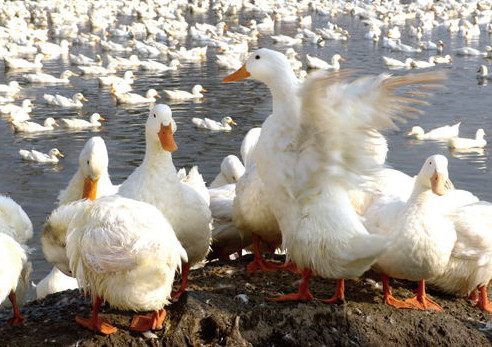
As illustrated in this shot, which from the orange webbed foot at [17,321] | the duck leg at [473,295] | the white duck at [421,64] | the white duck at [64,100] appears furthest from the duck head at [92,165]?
the white duck at [421,64]

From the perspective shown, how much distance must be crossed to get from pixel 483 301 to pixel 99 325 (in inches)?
134

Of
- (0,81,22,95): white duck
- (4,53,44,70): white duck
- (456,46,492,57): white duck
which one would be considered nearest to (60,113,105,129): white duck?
(0,81,22,95): white duck

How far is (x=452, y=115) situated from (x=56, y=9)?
30.8 meters

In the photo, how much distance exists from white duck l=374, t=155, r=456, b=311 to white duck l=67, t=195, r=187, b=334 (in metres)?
1.91

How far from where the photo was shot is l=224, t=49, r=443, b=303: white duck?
5.81m

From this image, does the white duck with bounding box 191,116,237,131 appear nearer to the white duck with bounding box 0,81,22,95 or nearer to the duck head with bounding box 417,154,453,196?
the white duck with bounding box 0,81,22,95

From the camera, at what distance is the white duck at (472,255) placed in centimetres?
658

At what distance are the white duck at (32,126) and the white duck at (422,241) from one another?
1527 cm

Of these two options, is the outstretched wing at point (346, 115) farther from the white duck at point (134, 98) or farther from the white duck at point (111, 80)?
the white duck at point (111, 80)

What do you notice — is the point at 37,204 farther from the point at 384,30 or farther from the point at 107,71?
the point at 384,30

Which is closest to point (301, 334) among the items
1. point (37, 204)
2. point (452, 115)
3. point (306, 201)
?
point (306, 201)

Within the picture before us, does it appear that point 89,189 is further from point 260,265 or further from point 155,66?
point 155,66

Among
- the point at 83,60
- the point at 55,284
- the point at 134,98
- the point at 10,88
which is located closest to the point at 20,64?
the point at 83,60

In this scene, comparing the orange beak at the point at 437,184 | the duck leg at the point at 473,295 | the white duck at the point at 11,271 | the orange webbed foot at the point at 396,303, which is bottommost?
the duck leg at the point at 473,295
